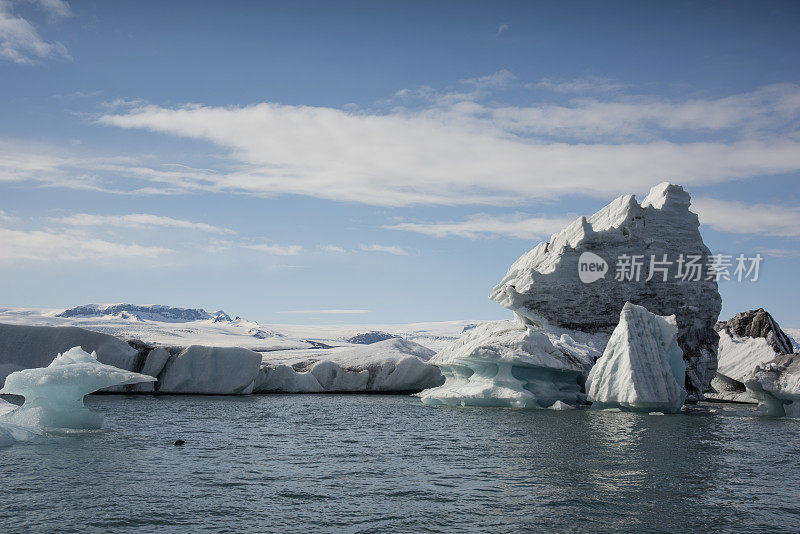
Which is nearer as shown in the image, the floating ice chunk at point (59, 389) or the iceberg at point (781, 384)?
the floating ice chunk at point (59, 389)

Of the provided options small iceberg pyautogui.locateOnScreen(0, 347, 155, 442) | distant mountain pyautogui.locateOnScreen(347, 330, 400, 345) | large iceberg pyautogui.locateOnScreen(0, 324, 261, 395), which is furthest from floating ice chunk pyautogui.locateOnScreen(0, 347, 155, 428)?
distant mountain pyautogui.locateOnScreen(347, 330, 400, 345)

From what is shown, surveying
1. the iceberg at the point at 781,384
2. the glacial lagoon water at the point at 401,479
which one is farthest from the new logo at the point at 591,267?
the glacial lagoon water at the point at 401,479

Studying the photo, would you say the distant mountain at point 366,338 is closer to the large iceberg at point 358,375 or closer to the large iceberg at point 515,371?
the large iceberg at point 358,375

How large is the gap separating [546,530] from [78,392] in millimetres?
14088

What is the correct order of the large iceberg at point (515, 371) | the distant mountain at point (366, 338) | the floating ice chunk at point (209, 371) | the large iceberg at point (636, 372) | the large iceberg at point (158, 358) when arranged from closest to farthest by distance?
the large iceberg at point (636, 372), the large iceberg at point (515, 371), the large iceberg at point (158, 358), the floating ice chunk at point (209, 371), the distant mountain at point (366, 338)

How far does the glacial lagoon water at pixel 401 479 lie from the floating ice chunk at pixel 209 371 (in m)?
16.9

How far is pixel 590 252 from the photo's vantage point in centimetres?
4038

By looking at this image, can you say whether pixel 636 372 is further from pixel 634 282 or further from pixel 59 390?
pixel 59 390

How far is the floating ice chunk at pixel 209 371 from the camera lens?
39.4 m

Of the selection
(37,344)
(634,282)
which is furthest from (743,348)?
(37,344)

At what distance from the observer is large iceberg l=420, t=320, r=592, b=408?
98.7 ft

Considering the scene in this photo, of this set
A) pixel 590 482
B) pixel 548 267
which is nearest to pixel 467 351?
pixel 548 267

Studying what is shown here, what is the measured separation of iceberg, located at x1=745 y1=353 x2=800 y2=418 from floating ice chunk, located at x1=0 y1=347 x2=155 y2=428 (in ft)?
77.7

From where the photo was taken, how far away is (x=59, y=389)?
1816cm
